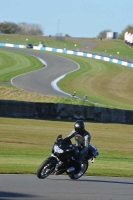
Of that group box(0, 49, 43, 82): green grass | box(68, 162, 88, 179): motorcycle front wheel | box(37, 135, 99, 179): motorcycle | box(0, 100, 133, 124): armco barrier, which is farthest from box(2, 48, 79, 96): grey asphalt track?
box(37, 135, 99, 179): motorcycle

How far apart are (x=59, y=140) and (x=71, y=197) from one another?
203cm

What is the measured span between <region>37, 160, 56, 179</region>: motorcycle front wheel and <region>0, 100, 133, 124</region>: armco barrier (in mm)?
14919

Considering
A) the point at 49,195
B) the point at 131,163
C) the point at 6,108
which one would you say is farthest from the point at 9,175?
the point at 6,108

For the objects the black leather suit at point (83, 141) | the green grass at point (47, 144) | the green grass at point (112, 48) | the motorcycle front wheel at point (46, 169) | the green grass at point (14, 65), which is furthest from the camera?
the green grass at point (112, 48)

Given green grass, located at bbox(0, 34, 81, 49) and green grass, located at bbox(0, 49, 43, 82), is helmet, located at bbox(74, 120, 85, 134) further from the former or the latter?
green grass, located at bbox(0, 34, 81, 49)

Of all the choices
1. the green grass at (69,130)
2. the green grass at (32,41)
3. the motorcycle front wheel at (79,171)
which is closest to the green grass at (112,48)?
the green grass at (32,41)

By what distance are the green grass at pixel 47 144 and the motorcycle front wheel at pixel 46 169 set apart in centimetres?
132

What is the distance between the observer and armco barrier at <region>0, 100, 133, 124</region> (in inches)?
1093

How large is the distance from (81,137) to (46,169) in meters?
1.07

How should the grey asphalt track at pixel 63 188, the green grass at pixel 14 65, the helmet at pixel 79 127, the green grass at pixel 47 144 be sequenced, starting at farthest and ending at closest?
the green grass at pixel 14 65 < the green grass at pixel 47 144 < the helmet at pixel 79 127 < the grey asphalt track at pixel 63 188

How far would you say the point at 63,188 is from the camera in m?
11.8

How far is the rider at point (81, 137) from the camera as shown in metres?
12.8

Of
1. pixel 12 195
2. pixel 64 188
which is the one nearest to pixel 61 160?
pixel 64 188

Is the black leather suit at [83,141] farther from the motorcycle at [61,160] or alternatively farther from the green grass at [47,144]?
the green grass at [47,144]
